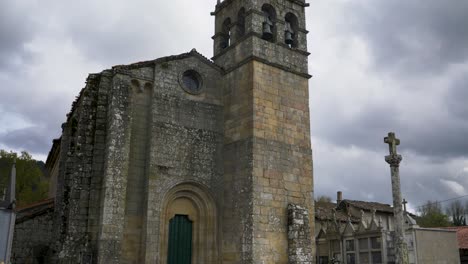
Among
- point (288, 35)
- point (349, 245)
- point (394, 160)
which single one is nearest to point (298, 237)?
point (349, 245)

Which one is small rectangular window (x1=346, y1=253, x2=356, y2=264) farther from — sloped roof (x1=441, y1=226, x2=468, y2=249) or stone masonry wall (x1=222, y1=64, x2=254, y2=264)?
sloped roof (x1=441, y1=226, x2=468, y2=249)

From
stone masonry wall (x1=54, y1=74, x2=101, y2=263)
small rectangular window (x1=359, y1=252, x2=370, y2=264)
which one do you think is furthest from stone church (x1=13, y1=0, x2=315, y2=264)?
small rectangular window (x1=359, y1=252, x2=370, y2=264)

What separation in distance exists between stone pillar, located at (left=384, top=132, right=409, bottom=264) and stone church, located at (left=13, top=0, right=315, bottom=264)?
10.7 ft

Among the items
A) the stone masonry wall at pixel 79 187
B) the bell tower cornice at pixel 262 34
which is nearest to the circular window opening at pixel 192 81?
the bell tower cornice at pixel 262 34

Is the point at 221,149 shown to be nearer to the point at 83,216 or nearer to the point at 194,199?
the point at 194,199

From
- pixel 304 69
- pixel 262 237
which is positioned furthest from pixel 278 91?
pixel 262 237

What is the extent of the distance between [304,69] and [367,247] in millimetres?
7023

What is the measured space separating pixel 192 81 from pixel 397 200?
8.28 meters

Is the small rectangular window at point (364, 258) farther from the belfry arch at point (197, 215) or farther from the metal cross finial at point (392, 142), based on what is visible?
the belfry arch at point (197, 215)

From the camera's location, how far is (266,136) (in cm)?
1538

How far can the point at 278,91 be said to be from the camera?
16.3 metres

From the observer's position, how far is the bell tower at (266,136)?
14570 mm

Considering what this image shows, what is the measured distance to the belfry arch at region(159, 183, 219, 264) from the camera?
14.9 m

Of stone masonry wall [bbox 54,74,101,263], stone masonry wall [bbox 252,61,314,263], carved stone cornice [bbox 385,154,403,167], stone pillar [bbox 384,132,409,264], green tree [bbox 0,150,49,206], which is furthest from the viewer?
green tree [bbox 0,150,49,206]
